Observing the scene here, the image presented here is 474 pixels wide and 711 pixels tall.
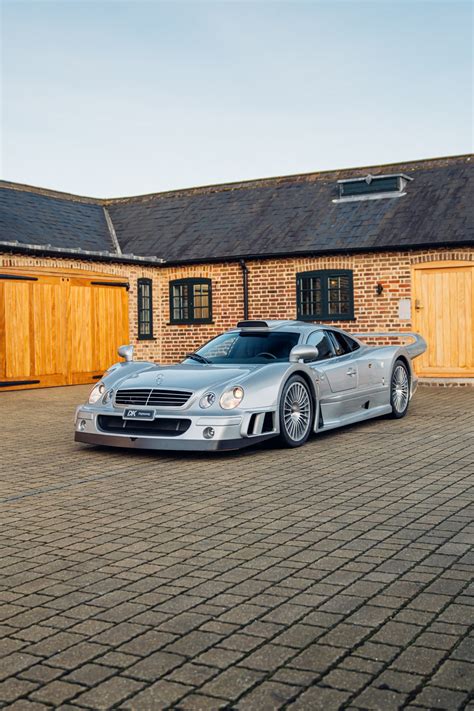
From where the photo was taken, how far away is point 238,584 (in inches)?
170

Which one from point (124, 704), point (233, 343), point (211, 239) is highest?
point (211, 239)

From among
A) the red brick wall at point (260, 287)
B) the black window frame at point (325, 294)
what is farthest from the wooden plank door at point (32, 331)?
the black window frame at point (325, 294)

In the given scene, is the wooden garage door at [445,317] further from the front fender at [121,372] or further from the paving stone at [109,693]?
the paving stone at [109,693]

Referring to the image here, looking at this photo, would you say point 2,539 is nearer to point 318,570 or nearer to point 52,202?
point 318,570

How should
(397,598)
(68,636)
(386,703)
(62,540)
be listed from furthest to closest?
(62,540) < (397,598) < (68,636) < (386,703)

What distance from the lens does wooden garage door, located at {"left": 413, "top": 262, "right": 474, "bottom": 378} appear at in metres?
18.2

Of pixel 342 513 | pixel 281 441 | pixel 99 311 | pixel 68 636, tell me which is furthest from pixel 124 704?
pixel 99 311

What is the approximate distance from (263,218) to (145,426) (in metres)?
14.3

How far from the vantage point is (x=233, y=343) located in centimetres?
1020

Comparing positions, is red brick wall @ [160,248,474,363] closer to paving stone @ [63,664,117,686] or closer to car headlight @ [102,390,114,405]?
car headlight @ [102,390,114,405]

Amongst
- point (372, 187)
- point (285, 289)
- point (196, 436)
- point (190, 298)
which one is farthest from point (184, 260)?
point (196, 436)

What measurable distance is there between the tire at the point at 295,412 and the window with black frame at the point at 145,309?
44.1ft

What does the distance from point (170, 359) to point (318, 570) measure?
18174mm

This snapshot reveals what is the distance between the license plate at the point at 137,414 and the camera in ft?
28.0
